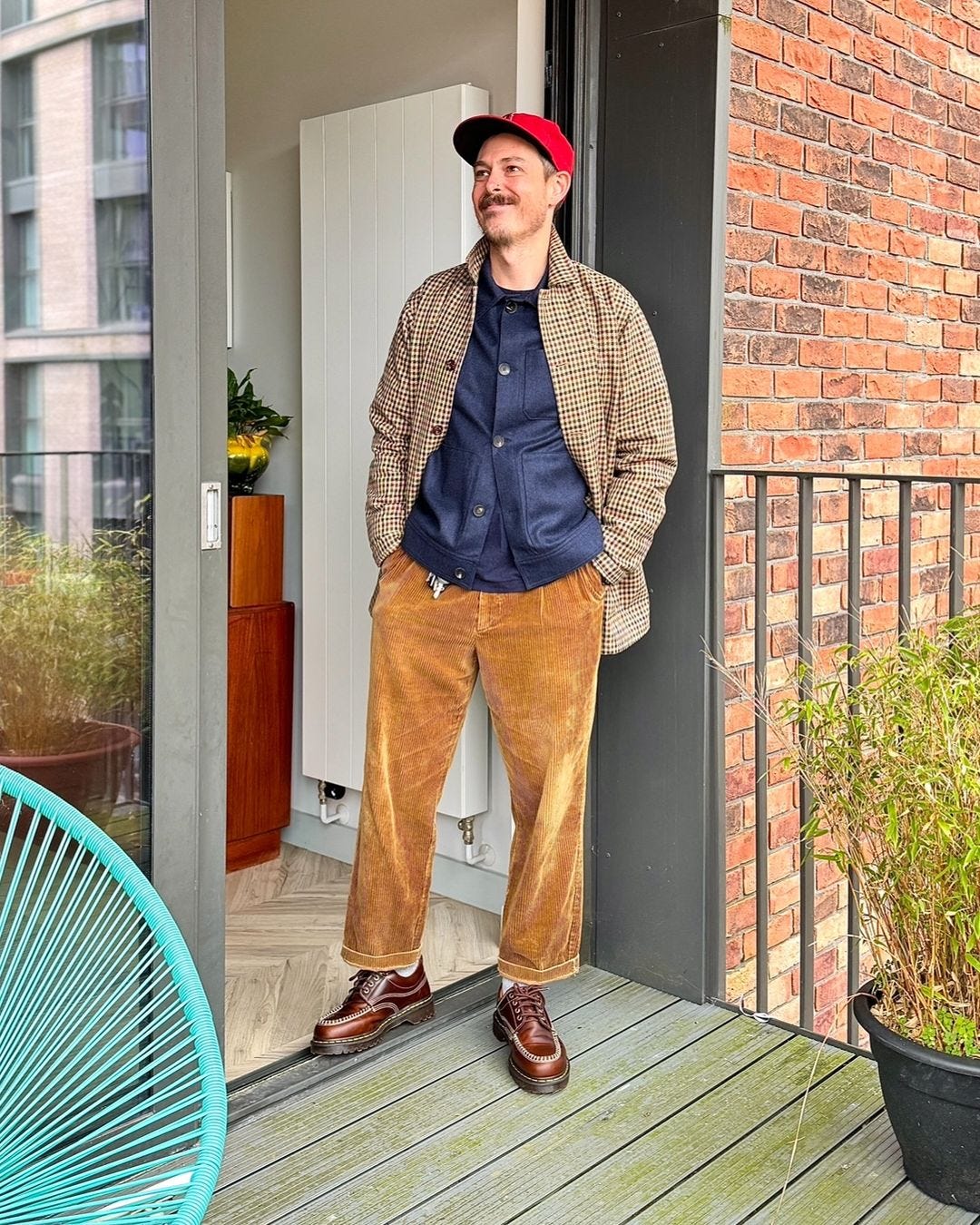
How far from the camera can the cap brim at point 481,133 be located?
235 cm

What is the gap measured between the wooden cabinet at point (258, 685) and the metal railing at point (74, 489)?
1.52 metres

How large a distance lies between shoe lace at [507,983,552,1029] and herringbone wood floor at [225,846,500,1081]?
0.39 m

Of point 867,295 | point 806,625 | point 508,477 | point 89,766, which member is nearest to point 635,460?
point 508,477

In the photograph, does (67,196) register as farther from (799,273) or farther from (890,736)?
(799,273)

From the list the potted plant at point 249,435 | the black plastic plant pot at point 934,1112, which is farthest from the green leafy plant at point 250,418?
the black plastic plant pot at point 934,1112

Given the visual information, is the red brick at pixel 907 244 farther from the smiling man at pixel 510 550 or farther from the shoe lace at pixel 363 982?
the shoe lace at pixel 363 982

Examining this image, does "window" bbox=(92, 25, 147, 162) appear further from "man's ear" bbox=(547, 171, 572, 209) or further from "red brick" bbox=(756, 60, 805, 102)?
"red brick" bbox=(756, 60, 805, 102)

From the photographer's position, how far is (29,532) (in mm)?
1898

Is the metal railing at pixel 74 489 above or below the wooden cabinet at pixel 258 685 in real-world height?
above

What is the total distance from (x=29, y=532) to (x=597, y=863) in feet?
4.95

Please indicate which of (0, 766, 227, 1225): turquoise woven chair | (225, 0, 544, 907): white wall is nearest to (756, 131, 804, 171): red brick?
(225, 0, 544, 907): white wall

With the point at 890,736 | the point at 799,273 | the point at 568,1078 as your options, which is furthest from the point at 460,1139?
the point at 799,273

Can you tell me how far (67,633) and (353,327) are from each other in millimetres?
1615

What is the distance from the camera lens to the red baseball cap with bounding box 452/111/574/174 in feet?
7.73
